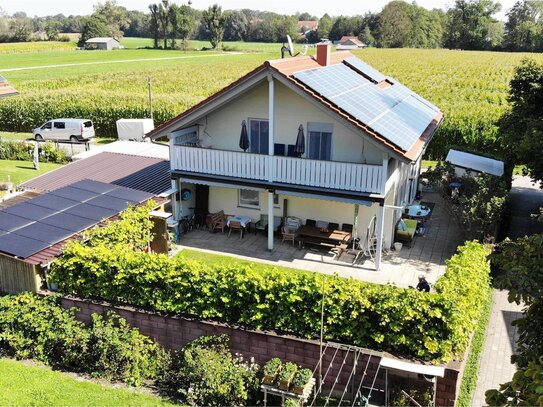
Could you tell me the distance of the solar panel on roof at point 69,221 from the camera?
51.1 feet

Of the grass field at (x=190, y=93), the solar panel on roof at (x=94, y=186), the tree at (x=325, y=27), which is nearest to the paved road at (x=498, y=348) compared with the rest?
the solar panel on roof at (x=94, y=186)

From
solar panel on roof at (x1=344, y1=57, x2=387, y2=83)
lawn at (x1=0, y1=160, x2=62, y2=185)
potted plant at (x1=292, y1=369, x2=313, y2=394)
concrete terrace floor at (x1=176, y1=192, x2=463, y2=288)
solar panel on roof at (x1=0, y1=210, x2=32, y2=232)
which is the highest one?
solar panel on roof at (x1=344, y1=57, x2=387, y2=83)

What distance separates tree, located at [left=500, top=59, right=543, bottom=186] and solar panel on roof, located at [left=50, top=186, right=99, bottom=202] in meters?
15.0

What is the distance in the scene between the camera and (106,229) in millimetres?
15586

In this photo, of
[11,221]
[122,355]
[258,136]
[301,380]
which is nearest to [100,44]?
[258,136]

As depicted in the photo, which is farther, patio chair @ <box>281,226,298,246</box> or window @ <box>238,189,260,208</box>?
window @ <box>238,189,260,208</box>

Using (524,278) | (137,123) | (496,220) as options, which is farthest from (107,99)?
(524,278)

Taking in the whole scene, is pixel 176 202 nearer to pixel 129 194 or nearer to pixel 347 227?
pixel 129 194

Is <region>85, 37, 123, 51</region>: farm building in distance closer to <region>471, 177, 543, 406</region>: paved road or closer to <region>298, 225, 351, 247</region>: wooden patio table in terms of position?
<region>298, 225, 351, 247</region>: wooden patio table

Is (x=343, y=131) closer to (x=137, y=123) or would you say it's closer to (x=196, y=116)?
(x=196, y=116)

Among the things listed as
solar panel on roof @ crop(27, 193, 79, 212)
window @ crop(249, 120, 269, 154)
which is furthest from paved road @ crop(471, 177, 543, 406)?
solar panel on roof @ crop(27, 193, 79, 212)

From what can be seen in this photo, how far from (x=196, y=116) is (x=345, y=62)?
8537 mm

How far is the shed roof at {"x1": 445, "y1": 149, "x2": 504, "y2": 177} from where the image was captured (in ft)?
74.3

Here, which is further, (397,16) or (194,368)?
(397,16)
